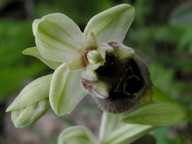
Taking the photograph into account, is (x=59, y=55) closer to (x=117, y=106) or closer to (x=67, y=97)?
(x=67, y=97)

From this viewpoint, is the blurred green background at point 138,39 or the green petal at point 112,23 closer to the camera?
the green petal at point 112,23

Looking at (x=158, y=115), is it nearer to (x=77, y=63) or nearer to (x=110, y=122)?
(x=110, y=122)

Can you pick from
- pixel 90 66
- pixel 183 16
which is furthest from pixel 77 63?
pixel 183 16

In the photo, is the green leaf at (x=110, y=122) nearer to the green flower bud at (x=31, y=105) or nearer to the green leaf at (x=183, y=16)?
the green flower bud at (x=31, y=105)

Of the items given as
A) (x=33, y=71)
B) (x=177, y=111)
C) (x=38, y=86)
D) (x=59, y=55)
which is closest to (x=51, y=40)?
(x=59, y=55)

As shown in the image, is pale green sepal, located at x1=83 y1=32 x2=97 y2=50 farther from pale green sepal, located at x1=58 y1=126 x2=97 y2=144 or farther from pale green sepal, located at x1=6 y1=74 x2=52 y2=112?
pale green sepal, located at x1=58 y1=126 x2=97 y2=144

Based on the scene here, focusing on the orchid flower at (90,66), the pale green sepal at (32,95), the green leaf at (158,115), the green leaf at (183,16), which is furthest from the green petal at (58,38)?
the green leaf at (183,16)
